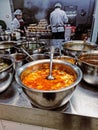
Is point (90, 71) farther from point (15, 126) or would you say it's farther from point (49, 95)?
point (15, 126)

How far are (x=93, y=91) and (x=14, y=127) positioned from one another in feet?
1.94

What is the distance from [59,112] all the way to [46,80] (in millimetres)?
202

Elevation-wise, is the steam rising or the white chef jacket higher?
the steam rising

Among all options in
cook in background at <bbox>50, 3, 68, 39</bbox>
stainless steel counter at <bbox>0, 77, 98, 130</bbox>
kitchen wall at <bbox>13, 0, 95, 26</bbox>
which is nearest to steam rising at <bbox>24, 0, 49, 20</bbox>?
kitchen wall at <bbox>13, 0, 95, 26</bbox>

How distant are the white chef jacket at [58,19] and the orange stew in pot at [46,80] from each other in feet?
9.88

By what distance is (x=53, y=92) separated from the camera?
0.67 meters

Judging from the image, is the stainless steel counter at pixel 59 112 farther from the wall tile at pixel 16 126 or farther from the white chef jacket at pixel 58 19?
the white chef jacket at pixel 58 19

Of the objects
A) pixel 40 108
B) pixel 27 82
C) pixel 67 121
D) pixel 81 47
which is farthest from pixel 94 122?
pixel 81 47

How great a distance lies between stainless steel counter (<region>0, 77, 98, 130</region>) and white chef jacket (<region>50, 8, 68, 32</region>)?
3.13 m

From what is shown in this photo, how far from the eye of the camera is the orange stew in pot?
789 mm

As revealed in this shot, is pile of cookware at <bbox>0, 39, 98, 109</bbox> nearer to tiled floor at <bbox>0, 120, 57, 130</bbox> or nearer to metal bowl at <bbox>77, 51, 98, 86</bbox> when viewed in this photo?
metal bowl at <bbox>77, 51, 98, 86</bbox>

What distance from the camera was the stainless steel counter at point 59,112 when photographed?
2.57ft

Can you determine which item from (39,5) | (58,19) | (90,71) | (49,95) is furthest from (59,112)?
(39,5)

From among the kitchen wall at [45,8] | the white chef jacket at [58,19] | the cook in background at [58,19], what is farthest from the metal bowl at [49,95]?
the kitchen wall at [45,8]
